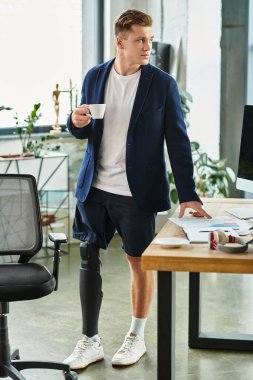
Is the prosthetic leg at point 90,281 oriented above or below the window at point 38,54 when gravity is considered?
below

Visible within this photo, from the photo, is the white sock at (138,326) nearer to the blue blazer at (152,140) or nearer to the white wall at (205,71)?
the blue blazer at (152,140)

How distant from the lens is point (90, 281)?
12.8 feet

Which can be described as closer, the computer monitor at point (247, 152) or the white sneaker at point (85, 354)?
the computer monitor at point (247, 152)

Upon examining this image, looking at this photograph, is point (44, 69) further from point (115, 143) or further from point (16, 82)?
point (115, 143)

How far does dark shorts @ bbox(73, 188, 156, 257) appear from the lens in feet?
12.5

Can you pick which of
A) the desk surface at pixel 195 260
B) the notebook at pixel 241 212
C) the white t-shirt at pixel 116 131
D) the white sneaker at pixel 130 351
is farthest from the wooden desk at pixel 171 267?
the white sneaker at pixel 130 351

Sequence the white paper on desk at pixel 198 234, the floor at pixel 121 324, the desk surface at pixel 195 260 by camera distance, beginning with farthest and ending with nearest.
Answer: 1. the floor at pixel 121 324
2. the white paper on desk at pixel 198 234
3. the desk surface at pixel 195 260

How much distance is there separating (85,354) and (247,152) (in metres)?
1.23

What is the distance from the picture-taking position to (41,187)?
6238mm

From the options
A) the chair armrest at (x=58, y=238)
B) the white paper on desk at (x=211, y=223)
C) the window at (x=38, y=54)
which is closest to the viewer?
the white paper on desk at (x=211, y=223)

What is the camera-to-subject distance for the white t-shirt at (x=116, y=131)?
12.4ft

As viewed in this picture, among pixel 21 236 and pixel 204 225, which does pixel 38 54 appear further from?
pixel 204 225

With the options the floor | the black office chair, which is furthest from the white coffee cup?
the floor

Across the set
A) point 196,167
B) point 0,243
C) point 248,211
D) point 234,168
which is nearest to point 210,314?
point 248,211
